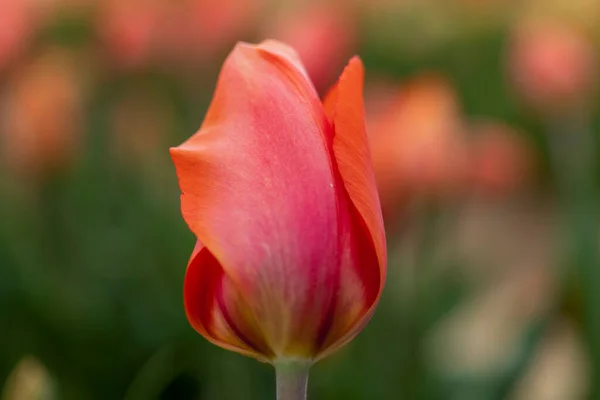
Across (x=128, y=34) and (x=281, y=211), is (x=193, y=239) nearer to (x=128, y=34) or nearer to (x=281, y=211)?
(x=128, y=34)

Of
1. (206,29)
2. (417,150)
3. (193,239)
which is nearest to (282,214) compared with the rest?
(417,150)

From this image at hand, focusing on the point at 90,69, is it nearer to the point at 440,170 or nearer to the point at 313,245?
the point at 440,170

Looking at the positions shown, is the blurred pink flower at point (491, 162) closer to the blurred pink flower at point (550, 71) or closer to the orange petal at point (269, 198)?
the blurred pink flower at point (550, 71)

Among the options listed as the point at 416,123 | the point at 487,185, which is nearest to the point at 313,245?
the point at 416,123

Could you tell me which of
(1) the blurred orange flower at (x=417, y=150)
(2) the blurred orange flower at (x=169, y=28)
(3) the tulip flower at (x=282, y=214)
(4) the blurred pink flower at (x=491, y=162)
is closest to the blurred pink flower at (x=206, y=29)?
(2) the blurred orange flower at (x=169, y=28)

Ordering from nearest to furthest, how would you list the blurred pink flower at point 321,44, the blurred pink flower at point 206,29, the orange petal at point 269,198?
the orange petal at point 269,198
the blurred pink flower at point 321,44
the blurred pink flower at point 206,29
